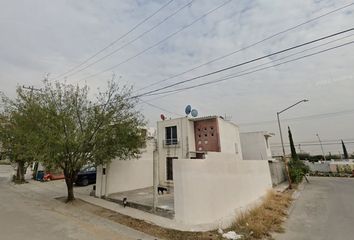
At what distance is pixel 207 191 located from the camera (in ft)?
32.2

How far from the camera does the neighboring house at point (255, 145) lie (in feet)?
112

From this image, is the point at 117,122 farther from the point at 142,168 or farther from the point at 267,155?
the point at 267,155

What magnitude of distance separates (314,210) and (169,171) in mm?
12898

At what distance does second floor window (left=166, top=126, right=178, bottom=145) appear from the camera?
934 inches

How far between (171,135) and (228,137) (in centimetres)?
643

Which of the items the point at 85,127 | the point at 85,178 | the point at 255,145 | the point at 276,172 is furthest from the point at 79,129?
the point at 255,145

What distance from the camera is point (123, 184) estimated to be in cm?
1639

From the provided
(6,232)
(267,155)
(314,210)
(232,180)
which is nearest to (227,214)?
(232,180)

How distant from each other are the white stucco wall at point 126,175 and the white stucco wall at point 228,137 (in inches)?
315

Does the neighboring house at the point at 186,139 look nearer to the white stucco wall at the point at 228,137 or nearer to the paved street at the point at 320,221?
the white stucco wall at the point at 228,137

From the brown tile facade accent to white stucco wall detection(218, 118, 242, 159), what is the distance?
1.92ft

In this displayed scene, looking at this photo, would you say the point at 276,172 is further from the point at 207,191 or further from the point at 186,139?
the point at 207,191

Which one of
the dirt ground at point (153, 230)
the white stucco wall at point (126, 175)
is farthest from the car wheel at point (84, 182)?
the dirt ground at point (153, 230)

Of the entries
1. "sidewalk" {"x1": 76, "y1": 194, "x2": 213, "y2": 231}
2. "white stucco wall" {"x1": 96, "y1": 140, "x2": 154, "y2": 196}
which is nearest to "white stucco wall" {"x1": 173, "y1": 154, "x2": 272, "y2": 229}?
"sidewalk" {"x1": 76, "y1": 194, "x2": 213, "y2": 231}
